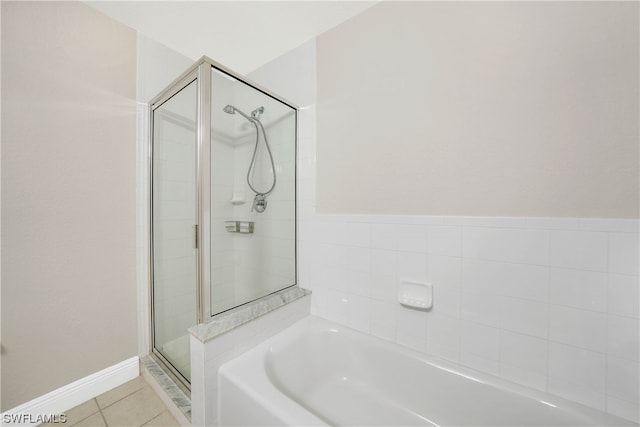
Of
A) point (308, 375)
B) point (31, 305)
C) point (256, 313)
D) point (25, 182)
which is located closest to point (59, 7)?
point (25, 182)

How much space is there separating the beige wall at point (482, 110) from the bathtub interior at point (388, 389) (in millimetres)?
725

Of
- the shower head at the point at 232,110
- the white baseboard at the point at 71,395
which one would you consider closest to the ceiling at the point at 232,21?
the shower head at the point at 232,110

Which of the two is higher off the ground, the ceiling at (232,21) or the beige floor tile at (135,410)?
the ceiling at (232,21)

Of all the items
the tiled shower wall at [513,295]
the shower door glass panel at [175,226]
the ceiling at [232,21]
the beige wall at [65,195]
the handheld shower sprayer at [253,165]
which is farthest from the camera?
the handheld shower sprayer at [253,165]

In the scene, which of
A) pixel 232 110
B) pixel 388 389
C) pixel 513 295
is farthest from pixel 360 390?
pixel 232 110

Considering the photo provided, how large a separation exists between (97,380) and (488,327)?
213cm

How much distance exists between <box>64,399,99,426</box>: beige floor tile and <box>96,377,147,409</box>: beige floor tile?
0.03 meters

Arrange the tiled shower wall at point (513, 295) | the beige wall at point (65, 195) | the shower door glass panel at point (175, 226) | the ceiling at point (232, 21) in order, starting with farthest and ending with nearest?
the ceiling at point (232, 21) → the shower door glass panel at point (175, 226) → the beige wall at point (65, 195) → the tiled shower wall at point (513, 295)

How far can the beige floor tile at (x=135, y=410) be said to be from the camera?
1221 millimetres

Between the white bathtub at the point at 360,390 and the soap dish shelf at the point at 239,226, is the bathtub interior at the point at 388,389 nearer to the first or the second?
the white bathtub at the point at 360,390

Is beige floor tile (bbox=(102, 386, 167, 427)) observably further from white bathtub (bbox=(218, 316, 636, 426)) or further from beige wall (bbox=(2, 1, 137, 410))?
white bathtub (bbox=(218, 316, 636, 426))

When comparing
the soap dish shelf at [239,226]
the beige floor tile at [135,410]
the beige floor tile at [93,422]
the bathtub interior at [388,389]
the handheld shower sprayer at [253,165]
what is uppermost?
the handheld shower sprayer at [253,165]

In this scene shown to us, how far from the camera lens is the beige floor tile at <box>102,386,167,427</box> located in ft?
4.00

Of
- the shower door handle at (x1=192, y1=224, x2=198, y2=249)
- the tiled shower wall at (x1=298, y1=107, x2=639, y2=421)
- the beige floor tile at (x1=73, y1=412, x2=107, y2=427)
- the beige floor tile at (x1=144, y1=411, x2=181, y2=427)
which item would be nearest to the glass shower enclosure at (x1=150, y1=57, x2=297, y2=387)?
the shower door handle at (x1=192, y1=224, x2=198, y2=249)
